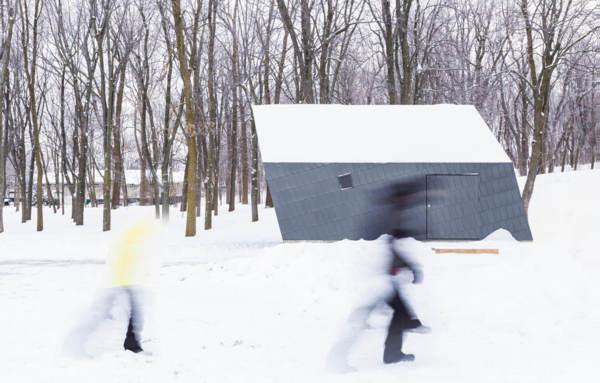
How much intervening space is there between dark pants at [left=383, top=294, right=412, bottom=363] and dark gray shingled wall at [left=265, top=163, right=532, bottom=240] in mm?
11874

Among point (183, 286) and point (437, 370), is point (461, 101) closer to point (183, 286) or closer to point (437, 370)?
point (183, 286)

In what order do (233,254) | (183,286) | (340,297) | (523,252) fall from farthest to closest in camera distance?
(233,254), (523,252), (183,286), (340,297)

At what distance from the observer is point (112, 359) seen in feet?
19.8

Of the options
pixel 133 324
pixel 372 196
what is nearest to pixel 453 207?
pixel 372 196

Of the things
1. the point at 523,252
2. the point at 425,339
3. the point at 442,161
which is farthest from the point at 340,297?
the point at 442,161

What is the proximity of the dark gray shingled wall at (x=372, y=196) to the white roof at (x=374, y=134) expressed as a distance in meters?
0.32

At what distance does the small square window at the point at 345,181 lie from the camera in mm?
17797

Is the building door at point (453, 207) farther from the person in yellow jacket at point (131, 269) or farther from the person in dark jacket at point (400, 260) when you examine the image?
the person in yellow jacket at point (131, 269)

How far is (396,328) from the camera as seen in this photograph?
5738 millimetres

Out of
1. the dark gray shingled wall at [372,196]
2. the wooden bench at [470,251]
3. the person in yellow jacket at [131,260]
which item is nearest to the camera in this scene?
the person in yellow jacket at [131,260]

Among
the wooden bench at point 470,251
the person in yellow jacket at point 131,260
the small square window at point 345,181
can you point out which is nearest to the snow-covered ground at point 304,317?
the wooden bench at point 470,251

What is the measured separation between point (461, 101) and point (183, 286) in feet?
66.3

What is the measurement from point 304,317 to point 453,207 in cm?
1067

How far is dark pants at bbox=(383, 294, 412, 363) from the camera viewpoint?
18.6 ft
